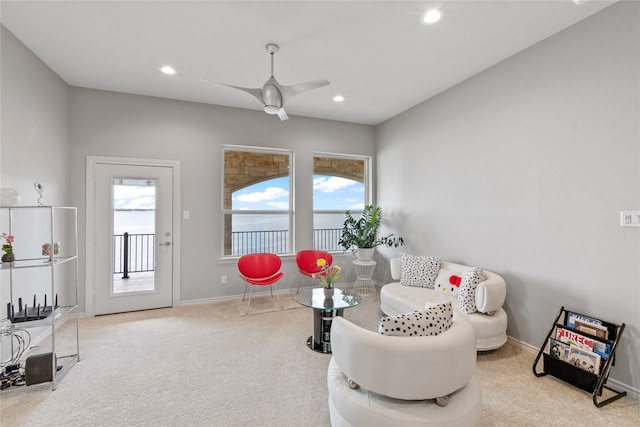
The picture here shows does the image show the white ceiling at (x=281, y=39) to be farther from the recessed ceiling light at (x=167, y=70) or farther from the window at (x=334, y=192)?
the window at (x=334, y=192)

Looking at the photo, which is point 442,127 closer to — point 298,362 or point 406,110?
→ point 406,110

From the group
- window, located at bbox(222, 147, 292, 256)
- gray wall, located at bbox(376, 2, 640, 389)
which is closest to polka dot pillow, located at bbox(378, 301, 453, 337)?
gray wall, located at bbox(376, 2, 640, 389)

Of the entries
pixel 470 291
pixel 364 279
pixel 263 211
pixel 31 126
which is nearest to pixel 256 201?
pixel 263 211

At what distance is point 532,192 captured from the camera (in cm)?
285

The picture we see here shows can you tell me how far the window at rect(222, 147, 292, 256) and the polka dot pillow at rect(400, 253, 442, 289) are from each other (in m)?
2.03

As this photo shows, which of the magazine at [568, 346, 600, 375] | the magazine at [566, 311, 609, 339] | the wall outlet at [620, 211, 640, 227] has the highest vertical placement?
the wall outlet at [620, 211, 640, 227]

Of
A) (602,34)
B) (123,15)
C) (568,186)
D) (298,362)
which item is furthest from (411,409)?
(123,15)

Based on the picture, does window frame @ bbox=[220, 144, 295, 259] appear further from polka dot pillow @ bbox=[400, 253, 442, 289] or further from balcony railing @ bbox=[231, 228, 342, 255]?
polka dot pillow @ bbox=[400, 253, 442, 289]

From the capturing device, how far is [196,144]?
4281 mm

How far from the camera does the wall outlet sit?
2.14 meters

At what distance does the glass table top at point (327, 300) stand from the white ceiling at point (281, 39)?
252 cm

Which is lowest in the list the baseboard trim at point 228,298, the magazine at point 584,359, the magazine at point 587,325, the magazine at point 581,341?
the baseboard trim at point 228,298

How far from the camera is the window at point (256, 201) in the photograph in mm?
4574

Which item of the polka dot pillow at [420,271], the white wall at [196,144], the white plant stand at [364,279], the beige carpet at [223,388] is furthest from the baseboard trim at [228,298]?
the polka dot pillow at [420,271]
